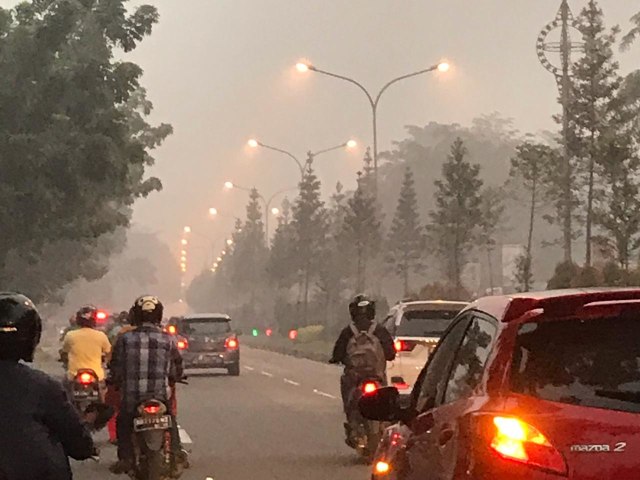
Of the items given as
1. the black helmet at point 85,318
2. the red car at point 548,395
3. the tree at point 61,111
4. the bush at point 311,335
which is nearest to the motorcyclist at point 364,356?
the black helmet at point 85,318

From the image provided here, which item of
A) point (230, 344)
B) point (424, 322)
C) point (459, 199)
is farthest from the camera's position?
point (459, 199)

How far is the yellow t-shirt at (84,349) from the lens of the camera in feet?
52.9

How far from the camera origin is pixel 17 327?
583 centimetres

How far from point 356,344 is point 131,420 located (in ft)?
11.0

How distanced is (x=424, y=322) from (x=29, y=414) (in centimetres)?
1431

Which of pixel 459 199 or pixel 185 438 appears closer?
pixel 185 438

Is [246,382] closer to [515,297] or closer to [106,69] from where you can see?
[106,69]

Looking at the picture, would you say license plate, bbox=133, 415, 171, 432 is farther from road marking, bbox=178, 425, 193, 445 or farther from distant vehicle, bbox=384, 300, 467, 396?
distant vehicle, bbox=384, 300, 467, 396

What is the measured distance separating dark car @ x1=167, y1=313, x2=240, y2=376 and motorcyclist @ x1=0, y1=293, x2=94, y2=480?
3049 cm

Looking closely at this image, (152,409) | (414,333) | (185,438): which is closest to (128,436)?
(152,409)

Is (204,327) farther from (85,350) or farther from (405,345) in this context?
(85,350)

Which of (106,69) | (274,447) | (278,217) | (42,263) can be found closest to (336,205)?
(278,217)

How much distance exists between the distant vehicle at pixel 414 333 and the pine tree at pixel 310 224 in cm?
6411

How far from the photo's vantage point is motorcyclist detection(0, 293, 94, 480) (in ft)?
18.7
